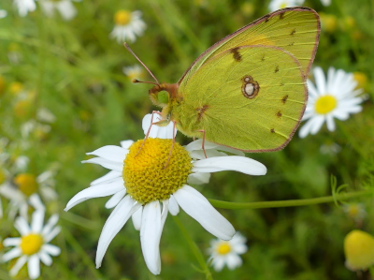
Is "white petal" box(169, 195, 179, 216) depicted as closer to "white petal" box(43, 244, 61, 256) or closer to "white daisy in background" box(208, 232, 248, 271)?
"white petal" box(43, 244, 61, 256)

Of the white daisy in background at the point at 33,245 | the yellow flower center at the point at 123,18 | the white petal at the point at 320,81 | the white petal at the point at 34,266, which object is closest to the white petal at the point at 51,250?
the white daisy in background at the point at 33,245

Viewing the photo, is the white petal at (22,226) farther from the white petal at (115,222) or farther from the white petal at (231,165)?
the white petal at (231,165)

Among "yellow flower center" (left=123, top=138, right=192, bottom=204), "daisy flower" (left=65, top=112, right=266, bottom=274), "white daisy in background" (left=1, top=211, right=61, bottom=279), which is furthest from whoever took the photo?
"white daisy in background" (left=1, top=211, right=61, bottom=279)

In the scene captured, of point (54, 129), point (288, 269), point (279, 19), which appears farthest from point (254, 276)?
point (54, 129)

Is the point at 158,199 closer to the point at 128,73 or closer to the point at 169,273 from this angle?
the point at 169,273

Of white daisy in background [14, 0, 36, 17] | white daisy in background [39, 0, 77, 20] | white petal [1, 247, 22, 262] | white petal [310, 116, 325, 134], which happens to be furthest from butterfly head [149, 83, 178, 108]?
white daisy in background [39, 0, 77, 20]

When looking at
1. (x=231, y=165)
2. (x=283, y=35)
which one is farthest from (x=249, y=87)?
(x=231, y=165)
